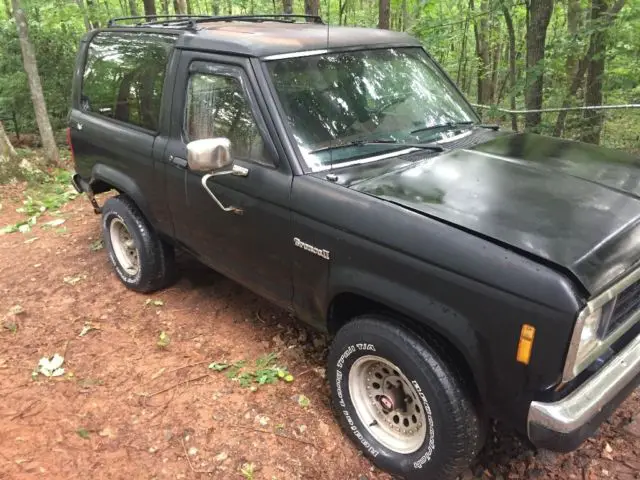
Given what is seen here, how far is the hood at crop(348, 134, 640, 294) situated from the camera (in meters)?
2.04

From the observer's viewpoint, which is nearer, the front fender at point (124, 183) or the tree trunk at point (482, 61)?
the front fender at point (124, 183)

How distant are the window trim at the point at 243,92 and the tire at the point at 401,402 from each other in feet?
3.42

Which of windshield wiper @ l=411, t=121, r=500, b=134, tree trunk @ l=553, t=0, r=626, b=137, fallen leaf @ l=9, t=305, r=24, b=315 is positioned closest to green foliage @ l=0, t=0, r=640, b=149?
tree trunk @ l=553, t=0, r=626, b=137

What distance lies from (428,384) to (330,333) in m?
0.74

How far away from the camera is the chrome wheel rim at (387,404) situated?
8.54 feet

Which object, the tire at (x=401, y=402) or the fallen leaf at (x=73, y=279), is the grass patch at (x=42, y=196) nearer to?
the fallen leaf at (x=73, y=279)

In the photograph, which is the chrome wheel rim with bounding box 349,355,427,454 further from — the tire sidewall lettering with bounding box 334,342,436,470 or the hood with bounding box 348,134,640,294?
the hood with bounding box 348,134,640,294

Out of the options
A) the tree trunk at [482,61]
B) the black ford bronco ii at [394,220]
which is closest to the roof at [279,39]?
the black ford bronco ii at [394,220]

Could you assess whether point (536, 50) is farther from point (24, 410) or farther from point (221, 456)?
point (24, 410)

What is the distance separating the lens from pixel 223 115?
10.4 feet

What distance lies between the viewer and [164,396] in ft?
10.7

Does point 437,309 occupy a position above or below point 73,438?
above

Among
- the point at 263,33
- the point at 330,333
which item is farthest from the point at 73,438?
the point at 263,33

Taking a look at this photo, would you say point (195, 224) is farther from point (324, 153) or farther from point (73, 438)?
point (73, 438)
